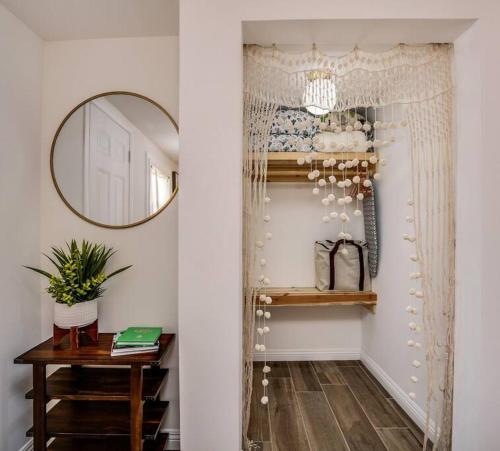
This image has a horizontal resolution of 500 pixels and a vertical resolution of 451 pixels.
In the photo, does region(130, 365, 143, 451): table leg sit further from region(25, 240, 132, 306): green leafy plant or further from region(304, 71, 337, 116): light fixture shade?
region(304, 71, 337, 116): light fixture shade

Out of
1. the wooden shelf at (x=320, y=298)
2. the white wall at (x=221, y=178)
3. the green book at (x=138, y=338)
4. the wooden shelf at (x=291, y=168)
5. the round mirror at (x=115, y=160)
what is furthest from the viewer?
the wooden shelf at (x=320, y=298)

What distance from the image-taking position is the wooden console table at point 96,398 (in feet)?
4.71

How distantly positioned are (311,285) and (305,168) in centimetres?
105

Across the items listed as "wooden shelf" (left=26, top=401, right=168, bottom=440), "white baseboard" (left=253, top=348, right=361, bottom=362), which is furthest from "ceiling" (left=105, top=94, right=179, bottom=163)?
"white baseboard" (left=253, top=348, right=361, bottom=362)

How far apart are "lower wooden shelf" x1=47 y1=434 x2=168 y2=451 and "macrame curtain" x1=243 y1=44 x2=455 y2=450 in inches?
20.7

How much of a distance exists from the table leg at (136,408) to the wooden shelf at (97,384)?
5cm

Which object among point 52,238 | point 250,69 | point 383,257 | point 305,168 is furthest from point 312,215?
point 52,238

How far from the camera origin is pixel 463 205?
1.48 metres

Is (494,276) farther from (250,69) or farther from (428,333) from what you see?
(250,69)

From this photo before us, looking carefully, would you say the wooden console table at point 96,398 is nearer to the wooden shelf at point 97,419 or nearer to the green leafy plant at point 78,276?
the wooden shelf at point 97,419

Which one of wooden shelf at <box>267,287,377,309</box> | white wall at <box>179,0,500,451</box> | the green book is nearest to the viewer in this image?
white wall at <box>179,0,500,451</box>

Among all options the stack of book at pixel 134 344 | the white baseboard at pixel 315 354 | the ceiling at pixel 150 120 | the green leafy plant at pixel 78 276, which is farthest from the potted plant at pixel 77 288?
the white baseboard at pixel 315 354

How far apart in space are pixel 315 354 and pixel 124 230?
2049 millimetres

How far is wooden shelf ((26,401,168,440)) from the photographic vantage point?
58.0 inches
